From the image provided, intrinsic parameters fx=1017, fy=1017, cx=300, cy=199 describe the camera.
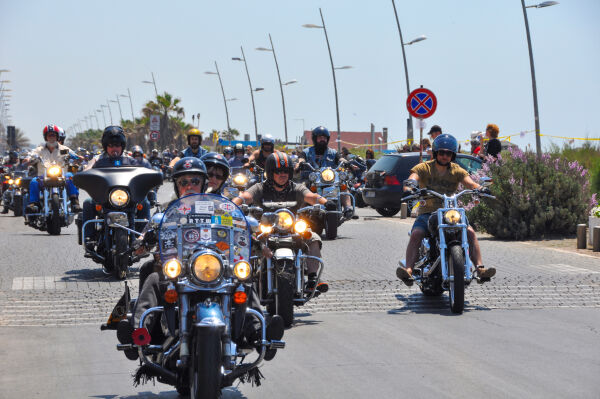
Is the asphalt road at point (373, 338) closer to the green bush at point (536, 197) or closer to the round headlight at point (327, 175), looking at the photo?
the green bush at point (536, 197)

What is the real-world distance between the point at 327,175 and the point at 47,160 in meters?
5.30

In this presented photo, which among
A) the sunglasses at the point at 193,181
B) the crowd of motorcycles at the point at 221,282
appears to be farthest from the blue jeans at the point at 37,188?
the sunglasses at the point at 193,181

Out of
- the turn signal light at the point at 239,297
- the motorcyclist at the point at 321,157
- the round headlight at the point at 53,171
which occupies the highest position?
the motorcyclist at the point at 321,157

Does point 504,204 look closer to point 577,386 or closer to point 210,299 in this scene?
point 577,386

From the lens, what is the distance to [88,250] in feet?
43.1

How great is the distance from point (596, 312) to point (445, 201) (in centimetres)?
187

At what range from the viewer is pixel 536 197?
18.4m

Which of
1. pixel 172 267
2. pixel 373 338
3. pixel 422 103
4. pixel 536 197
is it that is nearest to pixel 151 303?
pixel 172 267

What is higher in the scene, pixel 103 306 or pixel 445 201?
pixel 445 201

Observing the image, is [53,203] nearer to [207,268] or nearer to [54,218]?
[54,218]

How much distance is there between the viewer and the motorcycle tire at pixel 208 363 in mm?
5363

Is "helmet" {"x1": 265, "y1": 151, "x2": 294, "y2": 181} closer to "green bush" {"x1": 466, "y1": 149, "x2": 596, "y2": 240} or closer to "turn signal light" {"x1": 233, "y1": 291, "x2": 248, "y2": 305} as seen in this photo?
"turn signal light" {"x1": 233, "y1": 291, "x2": 248, "y2": 305}

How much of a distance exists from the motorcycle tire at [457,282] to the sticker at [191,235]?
4.49m

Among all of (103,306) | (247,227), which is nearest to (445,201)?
(103,306)
